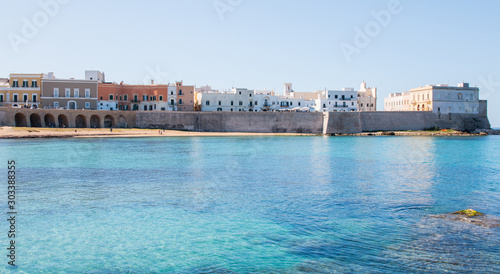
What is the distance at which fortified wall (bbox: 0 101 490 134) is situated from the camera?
58.1m

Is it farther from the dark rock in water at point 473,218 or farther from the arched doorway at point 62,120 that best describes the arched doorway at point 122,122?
the dark rock in water at point 473,218

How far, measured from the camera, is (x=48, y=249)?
10750 millimetres

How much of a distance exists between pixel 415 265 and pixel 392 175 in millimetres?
14737

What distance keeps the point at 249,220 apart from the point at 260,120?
172ft

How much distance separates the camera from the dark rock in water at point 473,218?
12866mm

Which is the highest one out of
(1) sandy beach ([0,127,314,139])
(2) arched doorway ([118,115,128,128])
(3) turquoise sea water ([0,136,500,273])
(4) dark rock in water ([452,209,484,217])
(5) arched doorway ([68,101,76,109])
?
(5) arched doorway ([68,101,76,109])

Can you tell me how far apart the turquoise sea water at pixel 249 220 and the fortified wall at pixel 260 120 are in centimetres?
3486

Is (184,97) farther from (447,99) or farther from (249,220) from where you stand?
(249,220)

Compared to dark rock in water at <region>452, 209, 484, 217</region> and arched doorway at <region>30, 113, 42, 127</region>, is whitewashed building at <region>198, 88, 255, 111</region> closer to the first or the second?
arched doorway at <region>30, 113, 42, 127</region>

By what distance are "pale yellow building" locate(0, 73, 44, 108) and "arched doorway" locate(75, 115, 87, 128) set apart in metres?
5.33

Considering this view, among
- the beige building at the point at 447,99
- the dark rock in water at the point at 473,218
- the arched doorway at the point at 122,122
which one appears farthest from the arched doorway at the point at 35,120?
the beige building at the point at 447,99

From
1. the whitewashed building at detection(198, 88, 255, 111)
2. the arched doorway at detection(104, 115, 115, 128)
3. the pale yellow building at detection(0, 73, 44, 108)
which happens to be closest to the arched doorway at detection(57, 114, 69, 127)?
the pale yellow building at detection(0, 73, 44, 108)

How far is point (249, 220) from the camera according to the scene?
1352 cm

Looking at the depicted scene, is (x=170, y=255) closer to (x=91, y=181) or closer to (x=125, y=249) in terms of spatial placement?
(x=125, y=249)
